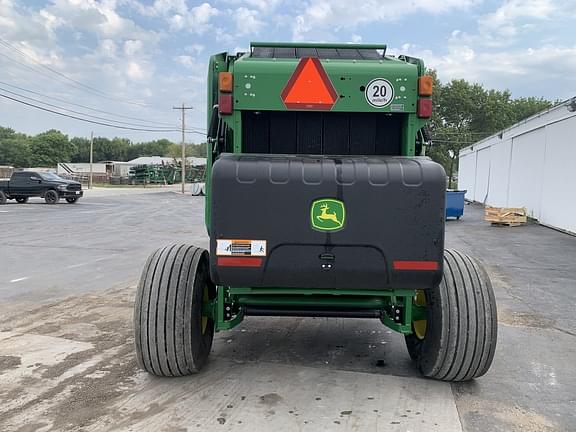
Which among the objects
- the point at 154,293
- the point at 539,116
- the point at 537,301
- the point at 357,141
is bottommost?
the point at 537,301

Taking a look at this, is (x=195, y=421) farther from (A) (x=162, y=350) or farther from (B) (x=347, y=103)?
(B) (x=347, y=103)

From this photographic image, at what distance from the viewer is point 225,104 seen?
3.82 meters

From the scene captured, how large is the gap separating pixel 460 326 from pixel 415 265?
0.89 metres

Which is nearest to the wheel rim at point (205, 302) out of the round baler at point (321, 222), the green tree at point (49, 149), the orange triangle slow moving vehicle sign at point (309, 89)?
the round baler at point (321, 222)

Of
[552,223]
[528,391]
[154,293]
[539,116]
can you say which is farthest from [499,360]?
[539,116]

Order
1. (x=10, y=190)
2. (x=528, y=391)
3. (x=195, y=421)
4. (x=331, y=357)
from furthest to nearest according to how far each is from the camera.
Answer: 1. (x=10, y=190)
2. (x=331, y=357)
3. (x=528, y=391)
4. (x=195, y=421)

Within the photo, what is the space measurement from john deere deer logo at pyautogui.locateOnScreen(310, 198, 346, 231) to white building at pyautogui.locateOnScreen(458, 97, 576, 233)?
52.9ft

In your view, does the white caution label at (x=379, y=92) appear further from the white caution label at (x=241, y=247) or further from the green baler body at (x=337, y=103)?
the white caution label at (x=241, y=247)

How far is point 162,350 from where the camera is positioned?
396cm

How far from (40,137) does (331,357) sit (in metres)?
119

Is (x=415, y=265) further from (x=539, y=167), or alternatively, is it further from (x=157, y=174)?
(x=157, y=174)

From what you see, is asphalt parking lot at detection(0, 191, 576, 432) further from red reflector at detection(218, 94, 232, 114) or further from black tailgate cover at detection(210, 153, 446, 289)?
red reflector at detection(218, 94, 232, 114)

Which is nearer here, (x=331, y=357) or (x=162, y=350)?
(x=162, y=350)

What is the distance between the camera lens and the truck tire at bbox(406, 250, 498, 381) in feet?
13.0
